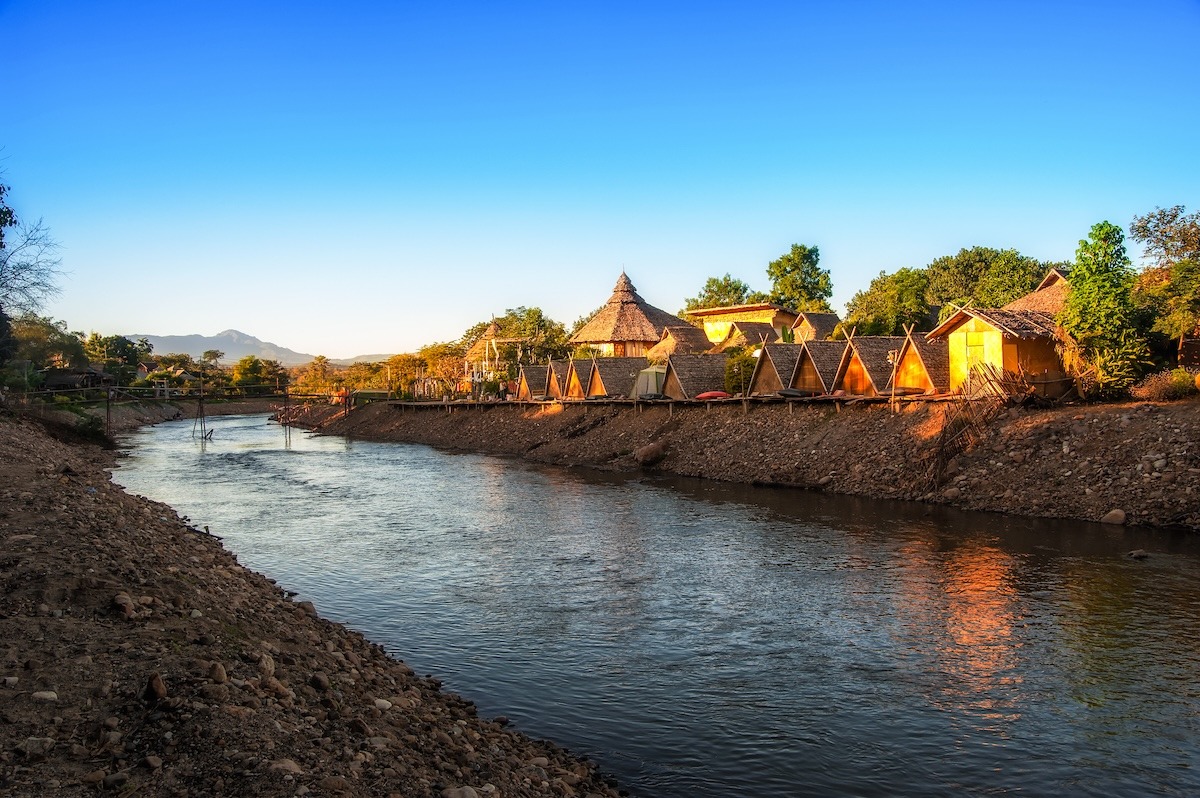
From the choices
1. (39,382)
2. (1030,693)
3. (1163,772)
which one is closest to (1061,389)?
(1030,693)

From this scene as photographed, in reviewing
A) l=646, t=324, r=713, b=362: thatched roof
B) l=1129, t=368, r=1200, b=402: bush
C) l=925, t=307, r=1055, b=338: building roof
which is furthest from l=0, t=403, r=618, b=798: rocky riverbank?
l=646, t=324, r=713, b=362: thatched roof

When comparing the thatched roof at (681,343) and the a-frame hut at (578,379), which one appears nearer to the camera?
the a-frame hut at (578,379)

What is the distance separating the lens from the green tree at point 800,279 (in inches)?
2694

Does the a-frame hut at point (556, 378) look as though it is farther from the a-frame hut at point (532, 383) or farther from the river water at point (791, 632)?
the river water at point (791, 632)

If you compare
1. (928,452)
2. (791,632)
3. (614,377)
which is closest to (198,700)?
(791,632)

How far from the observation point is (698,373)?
43594 millimetres

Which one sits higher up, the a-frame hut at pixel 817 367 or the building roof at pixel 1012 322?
the building roof at pixel 1012 322

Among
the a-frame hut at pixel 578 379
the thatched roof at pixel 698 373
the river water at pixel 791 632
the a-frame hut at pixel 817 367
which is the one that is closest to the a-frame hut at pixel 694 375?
the thatched roof at pixel 698 373

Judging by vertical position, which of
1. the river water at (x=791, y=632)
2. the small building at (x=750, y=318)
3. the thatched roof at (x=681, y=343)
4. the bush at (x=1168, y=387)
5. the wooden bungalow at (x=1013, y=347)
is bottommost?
the river water at (x=791, y=632)

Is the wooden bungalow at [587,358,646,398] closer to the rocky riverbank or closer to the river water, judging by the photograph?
the river water

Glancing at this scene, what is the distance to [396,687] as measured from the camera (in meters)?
9.97

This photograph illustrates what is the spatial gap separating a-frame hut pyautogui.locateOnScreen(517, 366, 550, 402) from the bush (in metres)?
36.4

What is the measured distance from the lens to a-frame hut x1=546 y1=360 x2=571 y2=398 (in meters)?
54.2

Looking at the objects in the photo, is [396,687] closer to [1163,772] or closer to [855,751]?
[855,751]
